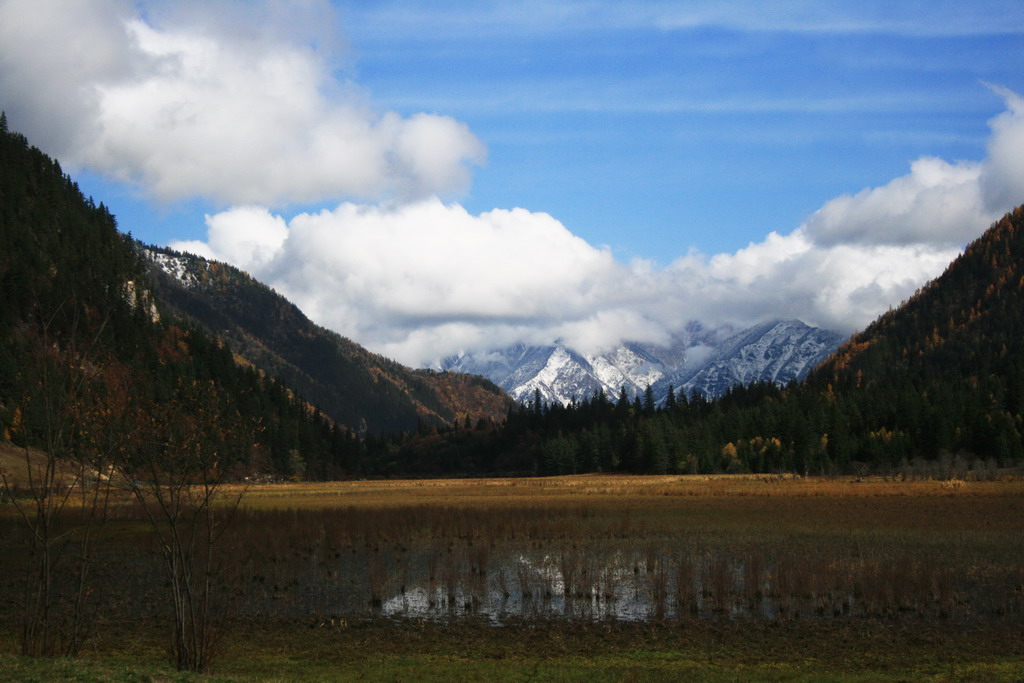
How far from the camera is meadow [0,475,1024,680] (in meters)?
17.0

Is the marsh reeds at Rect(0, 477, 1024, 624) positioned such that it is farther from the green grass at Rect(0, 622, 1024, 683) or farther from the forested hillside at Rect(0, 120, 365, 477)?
the forested hillside at Rect(0, 120, 365, 477)

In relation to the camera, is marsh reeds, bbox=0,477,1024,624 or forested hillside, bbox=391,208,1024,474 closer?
marsh reeds, bbox=0,477,1024,624

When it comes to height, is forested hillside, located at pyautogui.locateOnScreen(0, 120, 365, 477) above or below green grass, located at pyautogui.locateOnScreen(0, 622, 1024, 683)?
above

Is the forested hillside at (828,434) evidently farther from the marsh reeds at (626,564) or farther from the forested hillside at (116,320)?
the marsh reeds at (626,564)

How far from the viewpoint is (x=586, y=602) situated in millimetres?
24125

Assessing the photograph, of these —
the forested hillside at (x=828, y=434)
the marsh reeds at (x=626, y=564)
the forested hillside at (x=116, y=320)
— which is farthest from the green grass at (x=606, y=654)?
the forested hillside at (x=828, y=434)

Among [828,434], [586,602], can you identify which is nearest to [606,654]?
[586,602]

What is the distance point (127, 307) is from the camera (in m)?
150

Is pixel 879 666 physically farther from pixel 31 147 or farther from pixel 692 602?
pixel 31 147

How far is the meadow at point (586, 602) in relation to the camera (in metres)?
17.0

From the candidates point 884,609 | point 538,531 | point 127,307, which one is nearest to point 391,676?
point 884,609

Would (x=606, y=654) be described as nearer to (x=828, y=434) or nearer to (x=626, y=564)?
(x=626, y=564)

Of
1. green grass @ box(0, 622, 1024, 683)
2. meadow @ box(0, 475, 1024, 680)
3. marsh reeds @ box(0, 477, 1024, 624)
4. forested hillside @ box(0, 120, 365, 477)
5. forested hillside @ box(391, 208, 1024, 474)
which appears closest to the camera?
green grass @ box(0, 622, 1024, 683)

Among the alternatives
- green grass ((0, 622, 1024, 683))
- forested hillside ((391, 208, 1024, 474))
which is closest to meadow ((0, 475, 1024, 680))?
green grass ((0, 622, 1024, 683))
